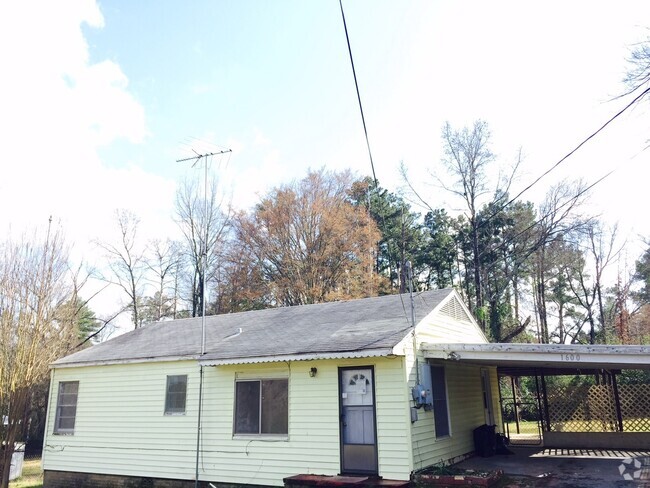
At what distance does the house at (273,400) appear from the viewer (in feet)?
30.6

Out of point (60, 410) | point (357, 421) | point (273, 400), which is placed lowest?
point (357, 421)

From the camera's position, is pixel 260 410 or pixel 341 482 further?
pixel 260 410

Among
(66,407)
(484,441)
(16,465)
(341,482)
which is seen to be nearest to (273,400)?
(341,482)

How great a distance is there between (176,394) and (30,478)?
8.22 m

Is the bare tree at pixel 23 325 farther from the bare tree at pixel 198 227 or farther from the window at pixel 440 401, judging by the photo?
the bare tree at pixel 198 227

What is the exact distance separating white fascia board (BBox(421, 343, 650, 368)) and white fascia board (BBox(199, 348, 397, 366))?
171 centimetres

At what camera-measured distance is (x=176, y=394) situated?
11.8 m

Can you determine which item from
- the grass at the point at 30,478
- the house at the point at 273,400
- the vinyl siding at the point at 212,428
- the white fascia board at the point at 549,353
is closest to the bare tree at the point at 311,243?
the house at the point at 273,400

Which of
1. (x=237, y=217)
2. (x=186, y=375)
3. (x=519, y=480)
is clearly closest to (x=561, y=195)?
(x=237, y=217)

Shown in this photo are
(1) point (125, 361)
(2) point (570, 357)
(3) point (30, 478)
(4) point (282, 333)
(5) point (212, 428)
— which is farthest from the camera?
(3) point (30, 478)

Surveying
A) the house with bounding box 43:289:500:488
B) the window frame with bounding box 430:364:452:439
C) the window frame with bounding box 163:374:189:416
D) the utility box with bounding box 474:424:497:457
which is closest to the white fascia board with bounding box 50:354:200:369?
the house with bounding box 43:289:500:488

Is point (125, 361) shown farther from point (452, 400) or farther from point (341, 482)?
point (452, 400)

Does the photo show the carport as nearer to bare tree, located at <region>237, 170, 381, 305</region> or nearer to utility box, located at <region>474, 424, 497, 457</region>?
utility box, located at <region>474, 424, 497, 457</region>

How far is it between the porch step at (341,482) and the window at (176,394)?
375 cm
